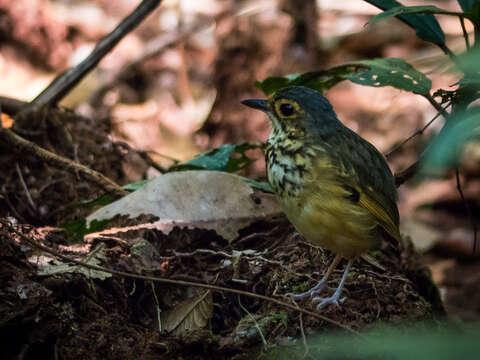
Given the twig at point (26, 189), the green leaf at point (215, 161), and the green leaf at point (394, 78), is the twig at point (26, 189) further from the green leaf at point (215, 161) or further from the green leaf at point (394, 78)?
the green leaf at point (394, 78)

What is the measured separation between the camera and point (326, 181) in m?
2.62

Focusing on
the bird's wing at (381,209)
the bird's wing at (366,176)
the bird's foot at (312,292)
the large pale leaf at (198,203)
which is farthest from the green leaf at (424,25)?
the bird's foot at (312,292)

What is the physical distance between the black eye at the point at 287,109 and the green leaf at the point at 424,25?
92cm

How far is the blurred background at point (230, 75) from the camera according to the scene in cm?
661

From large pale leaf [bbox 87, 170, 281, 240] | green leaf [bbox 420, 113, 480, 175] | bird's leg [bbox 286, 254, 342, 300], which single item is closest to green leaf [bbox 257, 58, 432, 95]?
large pale leaf [bbox 87, 170, 281, 240]

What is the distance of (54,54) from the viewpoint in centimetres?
828

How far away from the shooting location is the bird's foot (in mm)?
2654

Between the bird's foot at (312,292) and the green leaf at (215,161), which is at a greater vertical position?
the green leaf at (215,161)

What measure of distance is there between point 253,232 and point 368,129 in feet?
15.5

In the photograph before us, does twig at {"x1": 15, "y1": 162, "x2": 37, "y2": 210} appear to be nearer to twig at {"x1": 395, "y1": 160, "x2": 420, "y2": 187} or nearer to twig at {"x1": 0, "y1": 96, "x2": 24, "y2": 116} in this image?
twig at {"x1": 0, "y1": 96, "x2": 24, "y2": 116}

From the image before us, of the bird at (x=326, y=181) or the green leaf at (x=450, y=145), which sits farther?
the bird at (x=326, y=181)

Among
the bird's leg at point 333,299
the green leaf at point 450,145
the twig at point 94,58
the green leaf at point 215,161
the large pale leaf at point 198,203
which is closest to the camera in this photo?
the green leaf at point 450,145

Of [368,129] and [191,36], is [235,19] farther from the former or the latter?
[368,129]

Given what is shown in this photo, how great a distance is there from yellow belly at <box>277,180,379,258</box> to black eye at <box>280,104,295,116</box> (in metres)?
0.52
